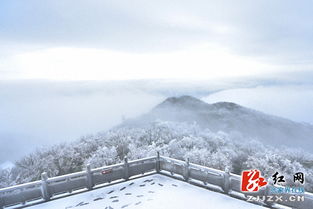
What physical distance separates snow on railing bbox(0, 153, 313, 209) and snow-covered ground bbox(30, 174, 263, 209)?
392mm

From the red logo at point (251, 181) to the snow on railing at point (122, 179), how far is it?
9.3 inches

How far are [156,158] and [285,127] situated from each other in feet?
270

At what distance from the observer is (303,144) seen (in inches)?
2736

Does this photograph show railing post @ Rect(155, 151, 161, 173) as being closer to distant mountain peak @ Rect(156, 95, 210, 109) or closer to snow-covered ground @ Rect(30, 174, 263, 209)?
snow-covered ground @ Rect(30, 174, 263, 209)

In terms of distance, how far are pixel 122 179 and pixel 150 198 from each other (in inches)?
102

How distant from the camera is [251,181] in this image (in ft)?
28.5

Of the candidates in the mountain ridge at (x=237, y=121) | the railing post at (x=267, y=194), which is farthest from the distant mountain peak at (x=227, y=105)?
the railing post at (x=267, y=194)

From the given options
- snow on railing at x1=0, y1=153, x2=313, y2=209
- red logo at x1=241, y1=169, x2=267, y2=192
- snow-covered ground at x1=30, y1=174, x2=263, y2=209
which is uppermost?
red logo at x1=241, y1=169, x2=267, y2=192

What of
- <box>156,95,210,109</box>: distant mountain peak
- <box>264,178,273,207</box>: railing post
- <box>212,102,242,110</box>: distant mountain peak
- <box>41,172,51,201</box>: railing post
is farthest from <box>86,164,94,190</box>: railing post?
<box>156,95,210,109</box>: distant mountain peak

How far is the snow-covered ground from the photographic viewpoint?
28.0ft

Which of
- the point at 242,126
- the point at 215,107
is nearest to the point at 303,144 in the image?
the point at 242,126

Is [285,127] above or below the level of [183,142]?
below

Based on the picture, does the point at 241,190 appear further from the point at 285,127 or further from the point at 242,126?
the point at 285,127

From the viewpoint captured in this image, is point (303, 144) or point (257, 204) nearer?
point (257, 204)
